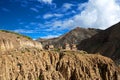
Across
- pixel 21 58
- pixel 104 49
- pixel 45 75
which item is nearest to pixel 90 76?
pixel 45 75

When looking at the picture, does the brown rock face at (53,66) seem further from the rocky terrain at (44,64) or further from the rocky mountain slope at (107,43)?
the rocky mountain slope at (107,43)

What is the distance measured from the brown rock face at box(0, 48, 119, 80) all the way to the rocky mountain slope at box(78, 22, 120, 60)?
252 feet

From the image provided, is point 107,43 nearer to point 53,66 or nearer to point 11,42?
point 53,66

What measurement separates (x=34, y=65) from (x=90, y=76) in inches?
518

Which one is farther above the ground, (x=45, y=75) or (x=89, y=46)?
(x=89, y=46)

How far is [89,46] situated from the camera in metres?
187

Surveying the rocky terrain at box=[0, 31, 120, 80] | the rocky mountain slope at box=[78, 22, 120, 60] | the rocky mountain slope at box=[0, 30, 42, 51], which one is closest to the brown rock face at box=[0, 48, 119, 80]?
the rocky terrain at box=[0, 31, 120, 80]

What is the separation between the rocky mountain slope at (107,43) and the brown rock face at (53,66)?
252ft

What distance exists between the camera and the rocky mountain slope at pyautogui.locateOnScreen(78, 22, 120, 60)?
513 feet

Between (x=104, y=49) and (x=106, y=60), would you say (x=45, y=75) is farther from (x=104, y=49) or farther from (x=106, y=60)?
(x=104, y=49)

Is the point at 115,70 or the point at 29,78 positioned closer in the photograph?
the point at 29,78

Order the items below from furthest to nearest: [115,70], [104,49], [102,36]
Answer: [102,36]
[104,49]
[115,70]

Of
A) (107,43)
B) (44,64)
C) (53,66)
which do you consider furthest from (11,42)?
(107,43)

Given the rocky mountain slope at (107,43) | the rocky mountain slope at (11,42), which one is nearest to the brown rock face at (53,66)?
the rocky mountain slope at (11,42)
